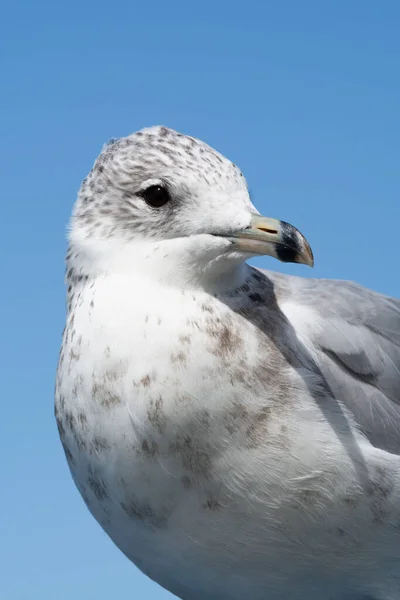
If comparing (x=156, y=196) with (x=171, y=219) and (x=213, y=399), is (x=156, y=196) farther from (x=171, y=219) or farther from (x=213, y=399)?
(x=213, y=399)

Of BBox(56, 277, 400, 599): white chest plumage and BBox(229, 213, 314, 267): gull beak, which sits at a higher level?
BBox(229, 213, 314, 267): gull beak

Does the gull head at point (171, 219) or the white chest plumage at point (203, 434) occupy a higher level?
the gull head at point (171, 219)

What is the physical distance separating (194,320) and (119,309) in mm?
305

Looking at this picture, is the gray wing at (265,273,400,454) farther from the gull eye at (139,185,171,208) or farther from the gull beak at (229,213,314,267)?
the gull eye at (139,185,171,208)

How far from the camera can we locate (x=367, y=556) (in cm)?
391

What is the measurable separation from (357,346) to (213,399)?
2.70 feet

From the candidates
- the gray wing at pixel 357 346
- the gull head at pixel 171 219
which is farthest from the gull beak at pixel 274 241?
the gray wing at pixel 357 346

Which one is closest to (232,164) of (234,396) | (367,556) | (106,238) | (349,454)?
(106,238)

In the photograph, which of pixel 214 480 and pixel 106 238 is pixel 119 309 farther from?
pixel 214 480

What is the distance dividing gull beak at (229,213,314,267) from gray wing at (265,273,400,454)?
51 centimetres

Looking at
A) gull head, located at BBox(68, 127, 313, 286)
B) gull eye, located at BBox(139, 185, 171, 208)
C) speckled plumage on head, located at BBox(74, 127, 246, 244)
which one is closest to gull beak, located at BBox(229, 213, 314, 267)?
gull head, located at BBox(68, 127, 313, 286)

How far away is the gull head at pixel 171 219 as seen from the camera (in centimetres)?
366

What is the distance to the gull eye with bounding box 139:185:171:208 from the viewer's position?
3869 millimetres

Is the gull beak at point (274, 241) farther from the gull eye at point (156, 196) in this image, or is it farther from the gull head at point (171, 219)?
the gull eye at point (156, 196)
